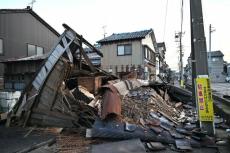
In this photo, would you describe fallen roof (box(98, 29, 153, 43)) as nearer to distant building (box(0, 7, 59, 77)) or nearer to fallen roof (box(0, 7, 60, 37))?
fallen roof (box(0, 7, 60, 37))

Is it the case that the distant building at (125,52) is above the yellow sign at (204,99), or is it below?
above

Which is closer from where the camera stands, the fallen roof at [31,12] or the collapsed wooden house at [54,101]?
the collapsed wooden house at [54,101]

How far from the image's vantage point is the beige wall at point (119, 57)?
28.5m

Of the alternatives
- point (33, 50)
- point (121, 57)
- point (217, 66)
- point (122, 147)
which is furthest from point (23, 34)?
point (217, 66)

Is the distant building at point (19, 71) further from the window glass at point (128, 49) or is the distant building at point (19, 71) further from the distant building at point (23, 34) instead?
the window glass at point (128, 49)

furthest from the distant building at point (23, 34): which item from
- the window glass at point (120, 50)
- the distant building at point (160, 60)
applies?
the distant building at point (160, 60)

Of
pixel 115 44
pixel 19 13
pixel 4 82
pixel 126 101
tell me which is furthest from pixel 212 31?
pixel 126 101

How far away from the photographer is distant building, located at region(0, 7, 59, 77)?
70.6 ft

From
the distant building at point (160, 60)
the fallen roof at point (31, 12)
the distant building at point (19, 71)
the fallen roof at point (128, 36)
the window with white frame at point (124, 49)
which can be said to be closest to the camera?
the distant building at point (19, 71)

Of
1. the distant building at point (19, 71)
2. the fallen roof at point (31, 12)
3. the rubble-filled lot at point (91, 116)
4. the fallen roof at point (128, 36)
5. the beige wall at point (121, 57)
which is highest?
the fallen roof at point (31, 12)

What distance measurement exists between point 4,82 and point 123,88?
12.4m

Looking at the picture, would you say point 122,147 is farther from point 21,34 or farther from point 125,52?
point 125,52

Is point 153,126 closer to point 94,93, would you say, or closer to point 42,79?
point 94,93

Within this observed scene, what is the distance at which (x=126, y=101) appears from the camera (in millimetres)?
9727
